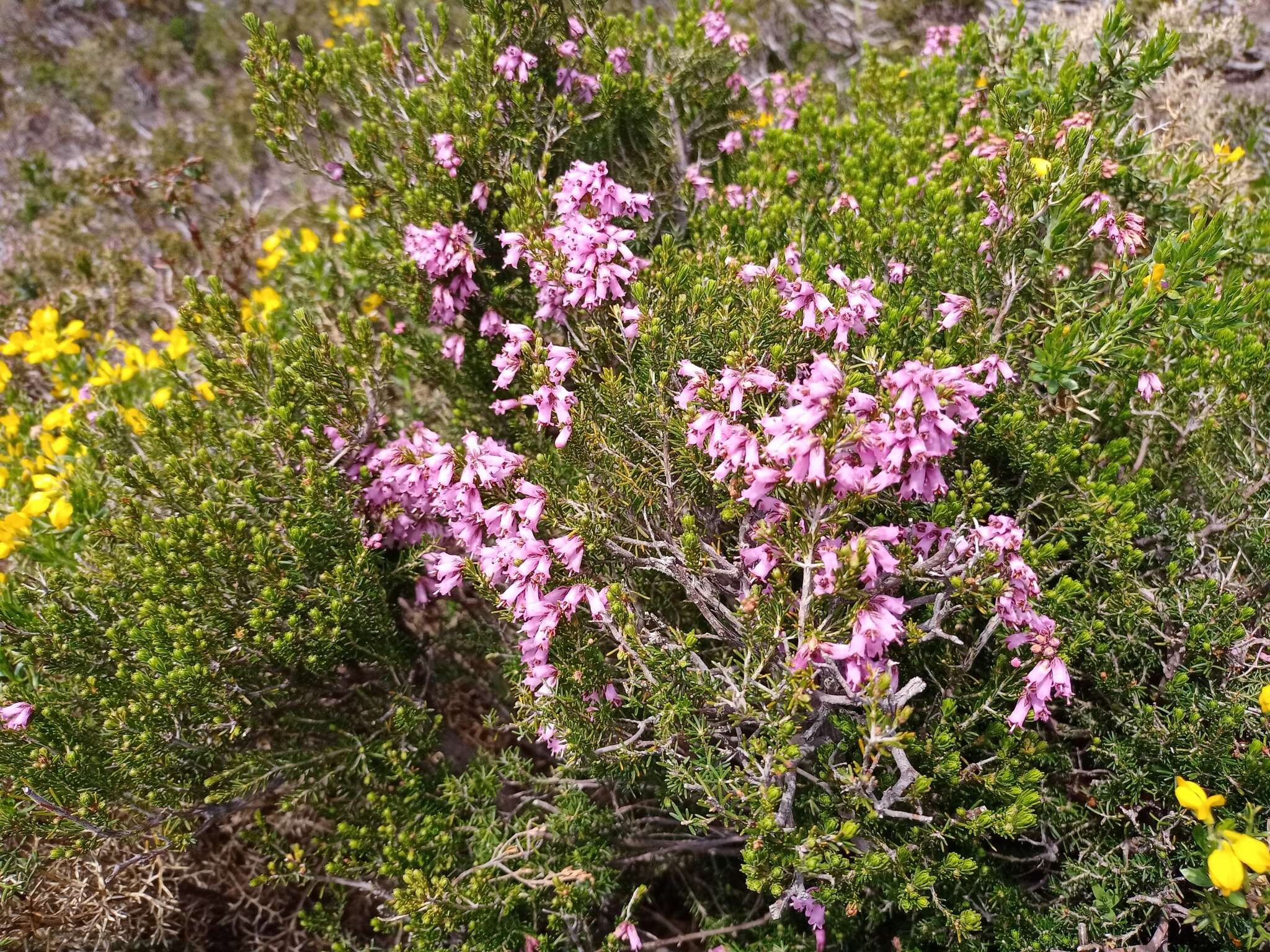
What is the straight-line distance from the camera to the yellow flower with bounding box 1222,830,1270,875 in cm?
180

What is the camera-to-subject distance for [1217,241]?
2.52 m

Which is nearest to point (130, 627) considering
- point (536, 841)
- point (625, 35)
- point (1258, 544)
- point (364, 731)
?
point (364, 731)

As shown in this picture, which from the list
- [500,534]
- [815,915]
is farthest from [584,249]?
[815,915]

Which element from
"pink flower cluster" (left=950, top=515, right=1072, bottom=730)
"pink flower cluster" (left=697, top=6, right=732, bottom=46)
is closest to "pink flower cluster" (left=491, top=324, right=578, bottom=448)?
"pink flower cluster" (left=950, top=515, right=1072, bottom=730)

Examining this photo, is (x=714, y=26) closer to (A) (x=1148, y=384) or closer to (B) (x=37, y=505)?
(A) (x=1148, y=384)

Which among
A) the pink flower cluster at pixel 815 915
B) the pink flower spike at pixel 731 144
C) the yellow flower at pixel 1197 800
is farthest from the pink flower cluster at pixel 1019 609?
the pink flower spike at pixel 731 144

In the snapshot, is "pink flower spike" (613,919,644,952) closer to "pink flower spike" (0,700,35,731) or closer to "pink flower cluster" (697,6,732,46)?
"pink flower spike" (0,700,35,731)

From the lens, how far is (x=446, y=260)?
10.7 feet

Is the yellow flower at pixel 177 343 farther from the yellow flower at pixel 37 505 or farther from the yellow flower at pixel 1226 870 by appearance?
the yellow flower at pixel 1226 870

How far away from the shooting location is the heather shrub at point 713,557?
7.51 feet

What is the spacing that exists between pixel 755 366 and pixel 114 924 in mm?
3558

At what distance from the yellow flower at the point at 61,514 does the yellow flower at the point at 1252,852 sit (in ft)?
14.9

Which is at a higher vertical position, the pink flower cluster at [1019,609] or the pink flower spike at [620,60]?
the pink flower spike at [620,60]

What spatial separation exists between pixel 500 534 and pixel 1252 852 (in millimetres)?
2267
